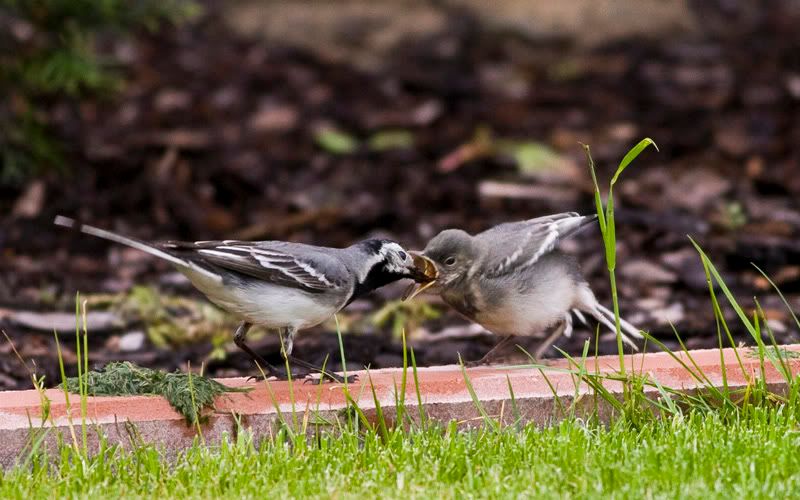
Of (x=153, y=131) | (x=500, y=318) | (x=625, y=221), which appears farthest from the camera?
(x=153, y=131)

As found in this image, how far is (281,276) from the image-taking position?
16.1 feet

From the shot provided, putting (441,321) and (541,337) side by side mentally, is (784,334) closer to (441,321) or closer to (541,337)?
(541,337)

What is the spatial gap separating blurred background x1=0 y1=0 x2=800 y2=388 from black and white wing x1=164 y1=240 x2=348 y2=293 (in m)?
0.78

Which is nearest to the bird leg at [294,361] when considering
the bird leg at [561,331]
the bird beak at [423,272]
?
the bird beak at [423,272]

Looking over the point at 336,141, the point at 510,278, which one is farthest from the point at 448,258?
the point at 336,141

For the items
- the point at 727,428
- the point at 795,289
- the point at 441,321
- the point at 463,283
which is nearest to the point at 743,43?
the point at 795,289

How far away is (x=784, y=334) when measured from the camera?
5906mm

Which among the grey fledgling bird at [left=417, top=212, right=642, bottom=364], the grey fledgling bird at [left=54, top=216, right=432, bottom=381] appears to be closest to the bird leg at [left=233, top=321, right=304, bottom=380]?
the grey fledgling bird at [left=54, top=216, right=432, bottom=381]

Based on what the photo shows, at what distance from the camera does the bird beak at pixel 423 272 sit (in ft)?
17.1

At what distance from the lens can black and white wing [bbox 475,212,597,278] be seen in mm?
5238

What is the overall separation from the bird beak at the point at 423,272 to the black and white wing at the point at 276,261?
0.34 meters

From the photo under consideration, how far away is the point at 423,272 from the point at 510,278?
38 centimetres

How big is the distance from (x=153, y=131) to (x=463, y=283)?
495 centimetres

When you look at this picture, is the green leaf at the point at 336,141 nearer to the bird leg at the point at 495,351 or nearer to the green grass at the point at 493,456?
the bird leg at the point at 495,351
